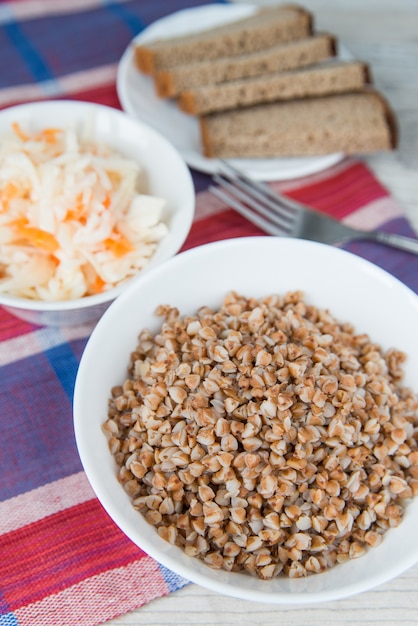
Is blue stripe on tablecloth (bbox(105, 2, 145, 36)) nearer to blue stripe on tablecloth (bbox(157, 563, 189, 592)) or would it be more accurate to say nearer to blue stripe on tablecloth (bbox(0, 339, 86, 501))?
blue stripe on tablecloth (bbox(0, 339, 86, 501))

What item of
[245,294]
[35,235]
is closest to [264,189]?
[245,294]

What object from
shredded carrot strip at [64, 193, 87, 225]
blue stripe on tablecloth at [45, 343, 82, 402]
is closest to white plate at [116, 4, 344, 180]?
shredded carrot strip at [64, 193, 87, 225]

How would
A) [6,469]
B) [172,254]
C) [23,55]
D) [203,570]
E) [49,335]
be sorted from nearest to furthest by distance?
[203,570]
[6,469]
[172,254]
[49,335]
[23,55]

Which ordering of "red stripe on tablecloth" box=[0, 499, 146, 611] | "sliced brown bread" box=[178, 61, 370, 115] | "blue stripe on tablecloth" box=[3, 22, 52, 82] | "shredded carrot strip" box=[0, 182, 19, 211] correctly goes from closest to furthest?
"red stripe on tablecloth" box=[0, 499, 146, 611]
"shredded carrot strip" box=[0, 182, 19, 211]
"sliced brown bread" box=[178, 61, 370, 115]
"blue stripe on tablecloth" box=[3, 22, 52, 82]

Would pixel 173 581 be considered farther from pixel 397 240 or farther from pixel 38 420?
pixel 397 240

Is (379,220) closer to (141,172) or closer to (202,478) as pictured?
(141,172)

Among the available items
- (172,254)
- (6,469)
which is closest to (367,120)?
(172,254)

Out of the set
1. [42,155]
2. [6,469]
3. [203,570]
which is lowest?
[6,469]
